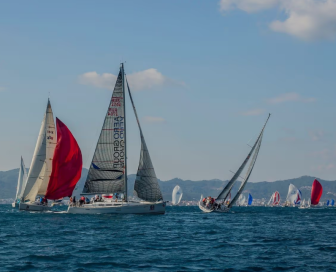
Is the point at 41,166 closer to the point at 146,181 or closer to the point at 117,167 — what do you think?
the point at 117,167

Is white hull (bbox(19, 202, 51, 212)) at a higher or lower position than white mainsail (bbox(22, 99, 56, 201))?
lower

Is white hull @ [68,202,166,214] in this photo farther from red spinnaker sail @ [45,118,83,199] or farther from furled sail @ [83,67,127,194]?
red spinnaker sail @ [45,118,83,199]

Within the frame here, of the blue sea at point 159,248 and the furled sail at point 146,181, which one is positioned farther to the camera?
the furled sail at point 146,181

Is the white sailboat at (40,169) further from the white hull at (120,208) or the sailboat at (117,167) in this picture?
the white hull at (120,208)

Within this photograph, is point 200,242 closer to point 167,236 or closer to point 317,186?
point 167,236

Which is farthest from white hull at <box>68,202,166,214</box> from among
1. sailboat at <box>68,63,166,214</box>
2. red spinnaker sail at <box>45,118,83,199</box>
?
red spinnaker sail at <box>45,118,83,199</box>

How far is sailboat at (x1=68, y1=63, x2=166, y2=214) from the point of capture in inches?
2411

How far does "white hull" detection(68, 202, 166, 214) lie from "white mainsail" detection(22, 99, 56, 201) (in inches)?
394

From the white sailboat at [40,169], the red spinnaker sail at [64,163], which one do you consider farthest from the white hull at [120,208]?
the white sailboat at [40,169]

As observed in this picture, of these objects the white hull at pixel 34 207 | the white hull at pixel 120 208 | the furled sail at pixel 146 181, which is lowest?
the white hull at pixel 34 207

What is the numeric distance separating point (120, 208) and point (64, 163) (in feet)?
39.9

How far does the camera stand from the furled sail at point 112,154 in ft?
202

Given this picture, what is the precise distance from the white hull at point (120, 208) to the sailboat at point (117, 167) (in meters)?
0.12

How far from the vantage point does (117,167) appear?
203 feet
